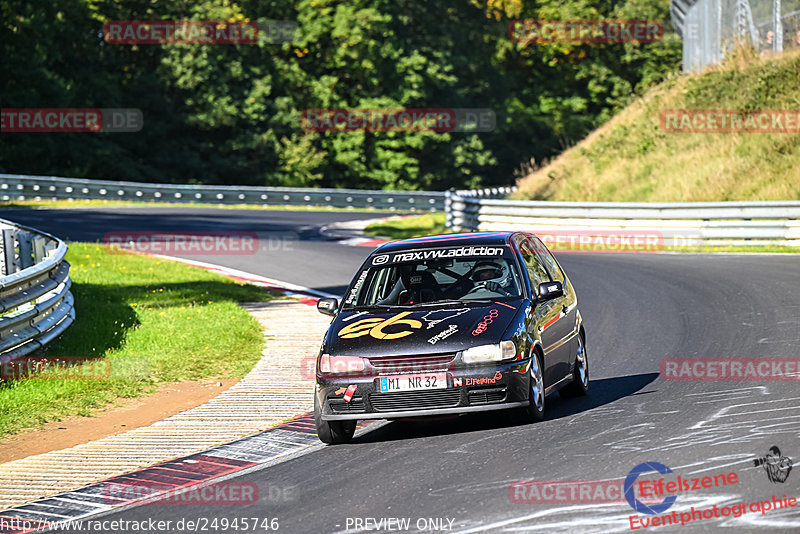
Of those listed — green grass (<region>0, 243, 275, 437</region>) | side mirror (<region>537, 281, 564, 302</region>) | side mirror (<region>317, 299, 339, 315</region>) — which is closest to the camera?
side mirror (<region>537, 281, 564, 302</region>)

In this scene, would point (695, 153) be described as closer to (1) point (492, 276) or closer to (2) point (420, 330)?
(1) point (492, 276)

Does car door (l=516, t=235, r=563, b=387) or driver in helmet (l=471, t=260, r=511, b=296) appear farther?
driver in helmet (l=471, t=260, r=511, b=296)

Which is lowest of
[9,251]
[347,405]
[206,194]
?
[206,194]

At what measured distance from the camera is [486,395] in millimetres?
8484

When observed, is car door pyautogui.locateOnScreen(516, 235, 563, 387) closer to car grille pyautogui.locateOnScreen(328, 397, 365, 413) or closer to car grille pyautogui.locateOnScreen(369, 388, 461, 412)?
car grille pyautogui.locateOnScreen(369, 388, 461, 412)

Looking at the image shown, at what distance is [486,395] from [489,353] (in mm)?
317

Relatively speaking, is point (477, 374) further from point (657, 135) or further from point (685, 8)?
point (685, 8)

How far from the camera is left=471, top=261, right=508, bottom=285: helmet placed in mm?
9781

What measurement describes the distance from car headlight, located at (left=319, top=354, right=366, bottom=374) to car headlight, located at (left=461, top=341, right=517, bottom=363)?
0.80 meters

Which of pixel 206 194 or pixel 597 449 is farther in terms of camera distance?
pixel 206 194

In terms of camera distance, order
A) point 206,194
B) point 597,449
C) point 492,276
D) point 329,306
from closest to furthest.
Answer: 1. point 597,449
2. point 492,276
3. point 329,306
4. point 206,194

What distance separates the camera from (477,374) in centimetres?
848

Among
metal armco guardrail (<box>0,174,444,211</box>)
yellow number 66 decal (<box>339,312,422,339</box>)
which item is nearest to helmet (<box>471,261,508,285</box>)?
yellow number 66 decal (<box>339,312,422,339</box>)

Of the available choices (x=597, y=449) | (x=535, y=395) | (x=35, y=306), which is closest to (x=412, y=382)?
(x=535, y=395)
